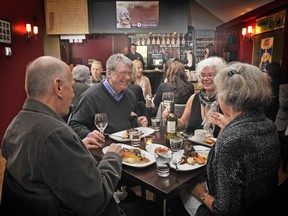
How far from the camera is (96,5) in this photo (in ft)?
19.4

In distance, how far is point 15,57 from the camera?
15.6ft

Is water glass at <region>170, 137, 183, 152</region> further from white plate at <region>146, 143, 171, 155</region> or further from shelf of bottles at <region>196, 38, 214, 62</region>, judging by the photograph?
shelf of bottles at <region>196, 38, 214, 62</region>

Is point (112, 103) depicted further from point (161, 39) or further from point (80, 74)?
point (161, 39)

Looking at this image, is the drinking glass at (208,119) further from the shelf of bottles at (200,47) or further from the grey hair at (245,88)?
the shelf of bottles at (200,47)

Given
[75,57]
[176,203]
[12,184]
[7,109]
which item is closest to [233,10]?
[75,57]

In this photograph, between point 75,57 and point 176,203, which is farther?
point 75,57

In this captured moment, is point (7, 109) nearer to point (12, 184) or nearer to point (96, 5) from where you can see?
point (96, 5)

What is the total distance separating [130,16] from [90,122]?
460 cm

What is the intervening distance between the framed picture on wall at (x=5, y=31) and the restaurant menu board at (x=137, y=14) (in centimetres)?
251

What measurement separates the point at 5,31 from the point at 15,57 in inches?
23.3

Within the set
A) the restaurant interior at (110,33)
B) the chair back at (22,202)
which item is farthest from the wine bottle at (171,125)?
the restaurant interior at (110,33)

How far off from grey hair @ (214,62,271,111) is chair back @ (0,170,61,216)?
0.96 m

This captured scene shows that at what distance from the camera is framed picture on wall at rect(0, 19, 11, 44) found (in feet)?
13.7

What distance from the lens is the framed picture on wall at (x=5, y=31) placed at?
4164 mm
